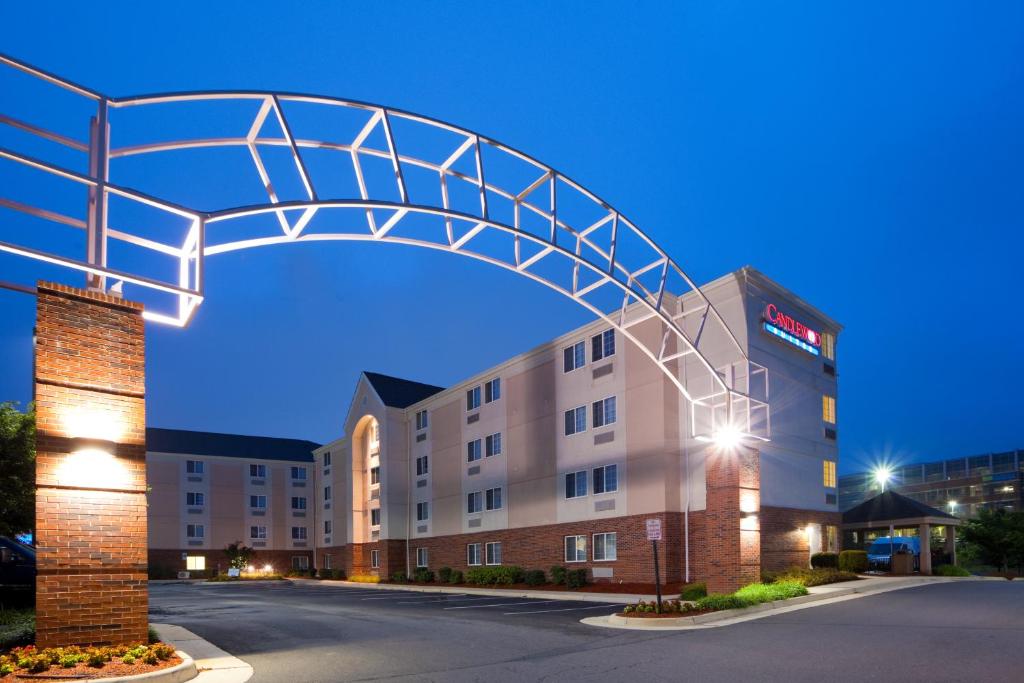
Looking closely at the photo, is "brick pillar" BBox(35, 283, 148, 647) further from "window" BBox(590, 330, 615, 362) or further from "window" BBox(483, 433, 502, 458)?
"window" BBox(483, 433, 502, 458)

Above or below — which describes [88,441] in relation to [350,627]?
above

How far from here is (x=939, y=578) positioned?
29531 mm

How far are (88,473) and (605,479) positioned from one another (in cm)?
2245

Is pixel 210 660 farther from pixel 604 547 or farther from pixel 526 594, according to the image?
pixel 604 547

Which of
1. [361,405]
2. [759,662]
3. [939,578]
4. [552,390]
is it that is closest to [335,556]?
[361,405]

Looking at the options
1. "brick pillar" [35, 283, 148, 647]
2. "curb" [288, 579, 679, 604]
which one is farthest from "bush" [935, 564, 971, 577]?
"brick pillar" [35, 283, 148, 647]

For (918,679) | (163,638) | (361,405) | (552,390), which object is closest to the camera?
(918,679)

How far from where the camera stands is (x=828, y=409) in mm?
32312

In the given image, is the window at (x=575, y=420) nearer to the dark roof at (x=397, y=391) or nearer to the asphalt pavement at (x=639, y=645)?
the asphalt pavement at (x=639, y=645)

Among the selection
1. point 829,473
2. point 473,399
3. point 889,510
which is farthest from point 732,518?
point 473,399

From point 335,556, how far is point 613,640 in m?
44.1

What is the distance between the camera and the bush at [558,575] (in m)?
31.4

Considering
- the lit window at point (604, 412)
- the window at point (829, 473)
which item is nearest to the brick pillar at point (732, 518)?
the lit window at point (604, 412)

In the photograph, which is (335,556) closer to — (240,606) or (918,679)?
(240,606)
